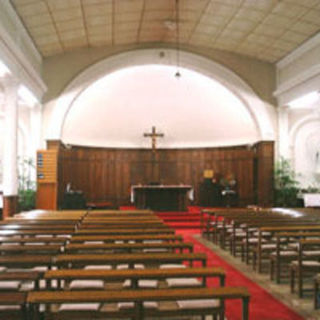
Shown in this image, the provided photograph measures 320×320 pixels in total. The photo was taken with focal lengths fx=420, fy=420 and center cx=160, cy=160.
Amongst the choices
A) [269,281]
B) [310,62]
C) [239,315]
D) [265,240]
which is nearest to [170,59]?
[310,62]

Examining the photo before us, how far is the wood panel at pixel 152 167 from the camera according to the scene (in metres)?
15.6

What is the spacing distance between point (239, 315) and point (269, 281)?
64.8 inches

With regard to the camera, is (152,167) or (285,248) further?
(152,167)

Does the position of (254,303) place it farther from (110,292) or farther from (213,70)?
(213,70)

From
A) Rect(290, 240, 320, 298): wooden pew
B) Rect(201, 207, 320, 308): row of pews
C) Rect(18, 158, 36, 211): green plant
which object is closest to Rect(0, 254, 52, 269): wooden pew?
Rect(201, 207, 320, 308): row of pews

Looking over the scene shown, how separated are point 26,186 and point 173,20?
7.10 meters

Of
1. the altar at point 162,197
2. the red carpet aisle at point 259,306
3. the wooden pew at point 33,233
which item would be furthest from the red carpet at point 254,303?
the altar at point 162,197

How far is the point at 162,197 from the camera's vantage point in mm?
14445

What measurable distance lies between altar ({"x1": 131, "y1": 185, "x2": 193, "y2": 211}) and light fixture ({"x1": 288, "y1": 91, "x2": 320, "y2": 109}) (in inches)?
178

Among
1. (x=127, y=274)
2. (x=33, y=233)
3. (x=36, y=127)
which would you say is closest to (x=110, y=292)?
(x=127, y=274)

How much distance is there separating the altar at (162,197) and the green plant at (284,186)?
3.00 meters

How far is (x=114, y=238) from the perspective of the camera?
15.6 feet

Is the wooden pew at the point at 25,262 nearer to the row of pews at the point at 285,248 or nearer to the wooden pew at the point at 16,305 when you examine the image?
the wooden pew at the point at 16,305

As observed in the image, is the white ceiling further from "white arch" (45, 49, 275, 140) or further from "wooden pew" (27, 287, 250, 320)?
"wooden pew" (27, 287, 250, 320)
